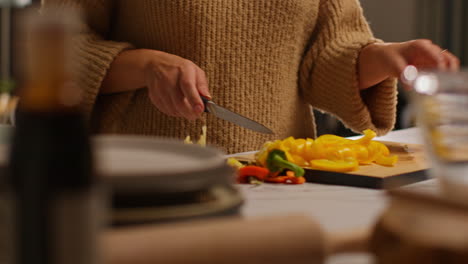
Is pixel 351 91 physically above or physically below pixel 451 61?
below

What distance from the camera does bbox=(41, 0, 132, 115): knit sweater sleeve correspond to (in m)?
1.37

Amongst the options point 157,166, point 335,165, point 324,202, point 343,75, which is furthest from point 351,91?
point 157,166

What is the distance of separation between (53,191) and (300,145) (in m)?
0.74

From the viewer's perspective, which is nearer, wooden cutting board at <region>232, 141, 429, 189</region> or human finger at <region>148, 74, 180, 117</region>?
wooden cutting board at <region>232, 141, 429, 189</region>

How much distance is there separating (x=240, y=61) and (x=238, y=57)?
0.01m

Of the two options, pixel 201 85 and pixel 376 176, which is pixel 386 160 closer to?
pixel 376 176

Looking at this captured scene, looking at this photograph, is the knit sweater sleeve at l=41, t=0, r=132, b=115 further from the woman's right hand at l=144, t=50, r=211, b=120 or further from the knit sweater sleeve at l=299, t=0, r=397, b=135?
the knit sweater sleeve at l=299, t=0, r=397, b=135

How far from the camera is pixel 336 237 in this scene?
48 cm

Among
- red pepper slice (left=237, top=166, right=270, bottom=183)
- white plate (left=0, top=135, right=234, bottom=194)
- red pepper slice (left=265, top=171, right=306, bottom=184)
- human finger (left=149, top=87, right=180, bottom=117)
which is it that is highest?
white plate (left=0, top=135, right=234, bottom=194)

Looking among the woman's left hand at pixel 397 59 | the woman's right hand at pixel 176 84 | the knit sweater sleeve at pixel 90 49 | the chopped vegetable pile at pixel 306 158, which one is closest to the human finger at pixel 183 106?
the woman's right hand at pixel 176 84

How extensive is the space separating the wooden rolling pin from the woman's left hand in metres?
0.66

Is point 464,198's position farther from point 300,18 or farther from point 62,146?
point 300,18

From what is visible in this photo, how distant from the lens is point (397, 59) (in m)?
1.27

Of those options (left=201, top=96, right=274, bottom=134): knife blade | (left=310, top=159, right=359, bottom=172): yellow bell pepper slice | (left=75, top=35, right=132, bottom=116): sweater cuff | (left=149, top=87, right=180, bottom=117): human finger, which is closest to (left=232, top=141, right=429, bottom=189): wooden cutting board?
(left=310, top=159, right=359, bottom=172): yellow bell pepper slice
